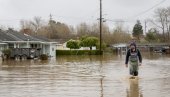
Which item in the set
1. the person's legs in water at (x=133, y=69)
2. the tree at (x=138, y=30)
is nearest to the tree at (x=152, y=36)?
the tree at (x=138, y=30)

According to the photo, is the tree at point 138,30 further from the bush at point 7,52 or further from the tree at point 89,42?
the bush at point 7,52

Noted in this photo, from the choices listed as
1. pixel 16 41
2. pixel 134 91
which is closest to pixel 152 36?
pixel 16 41

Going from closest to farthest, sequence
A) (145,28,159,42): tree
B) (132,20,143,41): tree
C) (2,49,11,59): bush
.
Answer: (2,49,11,59): bush < (145,28,159,42): tree < (132,20,143,41): tree

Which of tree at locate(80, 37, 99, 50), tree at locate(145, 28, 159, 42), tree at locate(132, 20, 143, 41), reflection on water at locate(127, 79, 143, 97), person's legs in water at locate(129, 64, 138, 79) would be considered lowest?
reflection on water at locate(127, 79, 143, 97)

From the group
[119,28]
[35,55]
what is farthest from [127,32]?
[35,55]

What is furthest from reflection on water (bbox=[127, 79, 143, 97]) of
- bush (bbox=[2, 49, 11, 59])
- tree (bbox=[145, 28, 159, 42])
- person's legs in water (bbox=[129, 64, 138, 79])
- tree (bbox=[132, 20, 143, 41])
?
tree (bbox=[132, 20, 143, 41])

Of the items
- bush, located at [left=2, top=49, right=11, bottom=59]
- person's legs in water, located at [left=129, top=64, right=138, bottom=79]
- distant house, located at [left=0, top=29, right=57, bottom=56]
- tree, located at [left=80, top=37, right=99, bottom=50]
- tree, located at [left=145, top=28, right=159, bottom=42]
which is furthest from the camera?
tree, located at [left=145, top=28, right=159, bottom=42]

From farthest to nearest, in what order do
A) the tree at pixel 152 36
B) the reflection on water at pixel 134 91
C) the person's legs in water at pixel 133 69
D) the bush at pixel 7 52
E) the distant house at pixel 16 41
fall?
the tree at pixel 152 36, the distant house at pixel 16 41, the bush at pixel 7 52, the person's legs in water at pixel 133 69, the reflection on water at pixel 134 91

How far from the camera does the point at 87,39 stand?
8675 centimetres

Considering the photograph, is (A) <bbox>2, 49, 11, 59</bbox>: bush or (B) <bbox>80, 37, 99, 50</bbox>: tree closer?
(A) <bbox>2, 49, 11, 59</bbox>: bush

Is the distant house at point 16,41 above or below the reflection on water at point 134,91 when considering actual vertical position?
above

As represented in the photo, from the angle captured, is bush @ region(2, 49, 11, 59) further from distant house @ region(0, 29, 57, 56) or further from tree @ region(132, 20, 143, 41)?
tree @ region(132, 20, 143, 41)

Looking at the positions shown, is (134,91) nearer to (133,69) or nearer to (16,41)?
(133,69)

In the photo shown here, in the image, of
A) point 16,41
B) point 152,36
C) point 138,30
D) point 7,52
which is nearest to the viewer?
point 7,52
